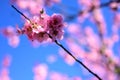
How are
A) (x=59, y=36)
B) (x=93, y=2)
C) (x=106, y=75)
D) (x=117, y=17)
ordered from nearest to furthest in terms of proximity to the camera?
(x=59, y=36) < (x=93, y=2) < (x=106, y=75) < (x=117, y=17)

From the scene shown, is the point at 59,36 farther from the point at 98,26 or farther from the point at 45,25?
the point at 98,26

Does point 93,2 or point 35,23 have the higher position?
point 93,2

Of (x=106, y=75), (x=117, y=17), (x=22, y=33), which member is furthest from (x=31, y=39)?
(x=117, y=17)

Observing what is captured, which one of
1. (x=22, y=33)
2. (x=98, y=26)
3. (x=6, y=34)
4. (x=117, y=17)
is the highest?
(x=117, y=17)

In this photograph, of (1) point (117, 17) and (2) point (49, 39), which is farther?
(1) point (117, 17)

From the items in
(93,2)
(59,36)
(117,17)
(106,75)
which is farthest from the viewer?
(117,17)

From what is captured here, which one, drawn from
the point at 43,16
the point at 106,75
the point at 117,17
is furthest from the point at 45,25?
the point at 117,17
